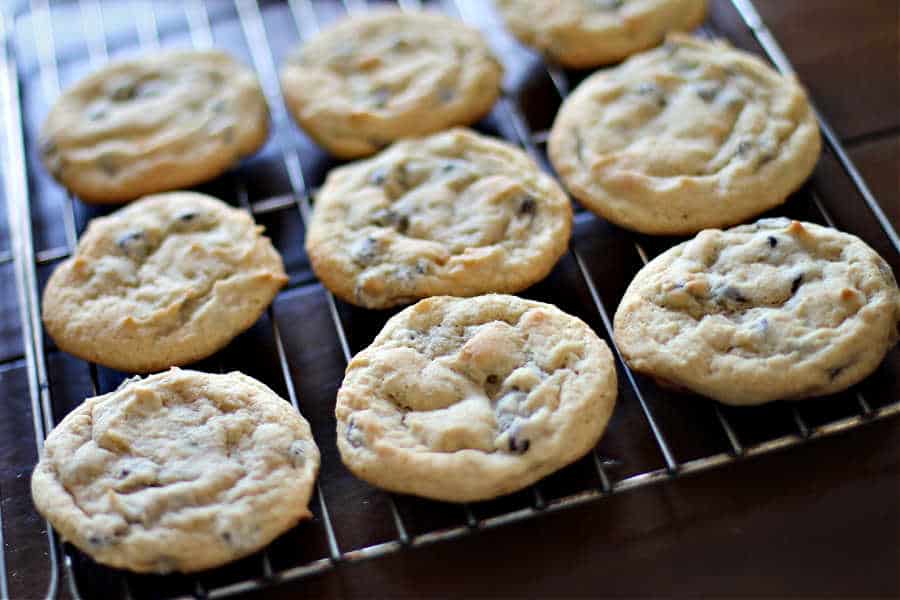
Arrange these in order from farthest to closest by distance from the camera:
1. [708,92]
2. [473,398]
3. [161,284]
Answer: [708,92] → [161,284] → [473,398]

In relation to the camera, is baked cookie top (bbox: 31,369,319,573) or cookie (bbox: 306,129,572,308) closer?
baked cookie top (bbox: 31,369,319,573)

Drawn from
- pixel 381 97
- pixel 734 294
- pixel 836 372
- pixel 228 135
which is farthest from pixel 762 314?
pixel 228 135

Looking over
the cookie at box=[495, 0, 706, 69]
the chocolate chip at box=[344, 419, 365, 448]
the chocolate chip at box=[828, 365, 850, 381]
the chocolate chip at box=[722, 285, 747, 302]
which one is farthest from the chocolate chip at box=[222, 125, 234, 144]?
the chocolate chip at box=[828, 365, 850, 381]

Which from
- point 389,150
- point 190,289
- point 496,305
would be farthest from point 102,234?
point 496,305

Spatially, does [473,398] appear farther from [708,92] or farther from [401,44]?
[401,44]

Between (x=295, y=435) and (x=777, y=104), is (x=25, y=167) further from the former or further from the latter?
(x=777, y=104)

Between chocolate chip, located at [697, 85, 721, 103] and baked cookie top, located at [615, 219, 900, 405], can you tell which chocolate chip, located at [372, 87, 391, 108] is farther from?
baked cookie top, located at [615, 219, 900, 405]

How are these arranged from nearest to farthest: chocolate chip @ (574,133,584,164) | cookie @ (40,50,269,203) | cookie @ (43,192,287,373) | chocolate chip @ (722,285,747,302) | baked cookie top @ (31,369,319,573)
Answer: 1. baked cookie top @ (31,369,319,573)
2. chocolate chip @ (722,285,747,302)
3. cookie @ (43,192,287,373)
4. chocolate chip @ (574,133,584,164)
5. cookie @ (40,50,269,203)
